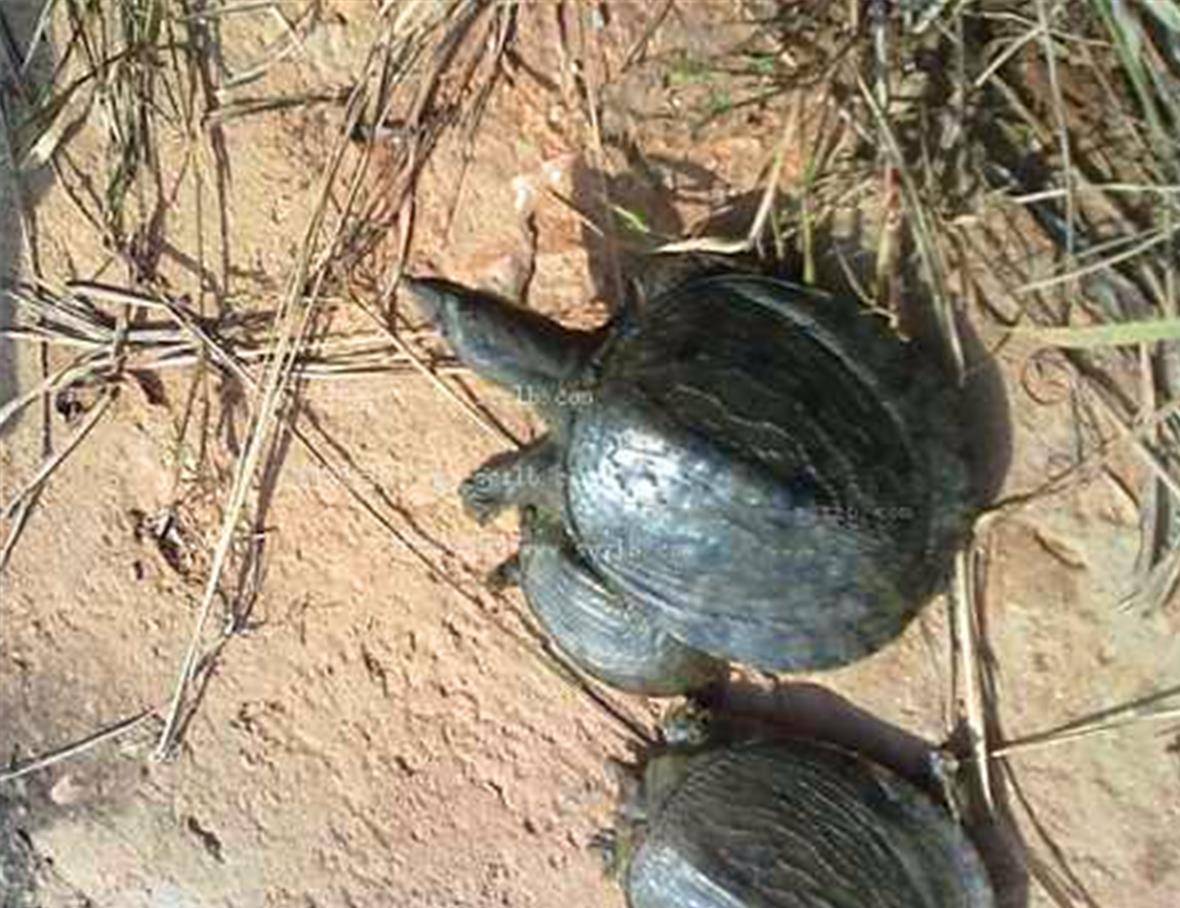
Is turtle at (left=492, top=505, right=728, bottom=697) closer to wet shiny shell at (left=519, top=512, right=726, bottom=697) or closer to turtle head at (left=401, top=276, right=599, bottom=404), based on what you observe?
wet shiny shell at (left=519, top=512, right=726, bottom=697)

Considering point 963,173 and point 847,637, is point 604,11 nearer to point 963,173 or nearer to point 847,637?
point 963,173

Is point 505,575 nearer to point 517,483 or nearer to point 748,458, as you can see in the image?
point 517,483

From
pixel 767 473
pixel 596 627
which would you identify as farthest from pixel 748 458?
pixel 596 627

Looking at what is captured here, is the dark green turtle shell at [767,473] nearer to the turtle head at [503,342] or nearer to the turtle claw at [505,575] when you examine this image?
the turtle head at [503,342]

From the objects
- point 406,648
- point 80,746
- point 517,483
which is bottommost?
point 80,746

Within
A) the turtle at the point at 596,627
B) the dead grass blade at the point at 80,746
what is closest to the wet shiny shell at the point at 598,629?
the turtle at the point at 596,627

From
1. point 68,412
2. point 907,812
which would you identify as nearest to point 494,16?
point 68,412

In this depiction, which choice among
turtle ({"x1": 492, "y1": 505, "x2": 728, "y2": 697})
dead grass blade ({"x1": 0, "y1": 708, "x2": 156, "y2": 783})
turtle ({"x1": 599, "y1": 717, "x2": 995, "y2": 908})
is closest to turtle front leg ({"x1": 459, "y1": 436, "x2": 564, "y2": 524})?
turtle ({"x1": 492, "y1": 505, "x2": 728, "y2": 697})
